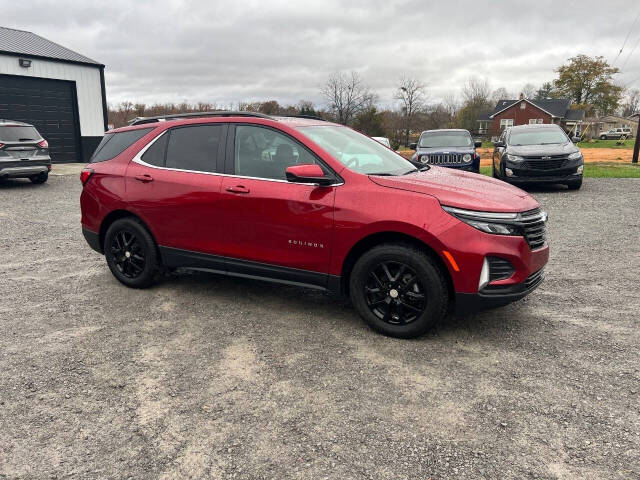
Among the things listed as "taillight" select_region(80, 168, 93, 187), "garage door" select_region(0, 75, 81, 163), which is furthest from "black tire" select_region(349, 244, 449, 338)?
"garage door" select_region(0, 75, 81, 163)

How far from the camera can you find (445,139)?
46.2 ft

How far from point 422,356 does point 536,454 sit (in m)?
1.16

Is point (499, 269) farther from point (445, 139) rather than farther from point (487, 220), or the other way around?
point (445, 139)

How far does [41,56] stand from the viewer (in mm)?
19219

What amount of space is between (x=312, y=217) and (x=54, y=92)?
67.2ft

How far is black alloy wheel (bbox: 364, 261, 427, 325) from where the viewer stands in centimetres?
369

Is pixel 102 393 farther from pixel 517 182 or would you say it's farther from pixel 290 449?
pixel 517 182

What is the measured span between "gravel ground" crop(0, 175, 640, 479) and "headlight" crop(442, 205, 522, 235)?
35.9 inches

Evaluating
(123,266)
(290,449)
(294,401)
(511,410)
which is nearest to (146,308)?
(123,266)

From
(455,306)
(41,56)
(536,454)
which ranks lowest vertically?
(536,454)

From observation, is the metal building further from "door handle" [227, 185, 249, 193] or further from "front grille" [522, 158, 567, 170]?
"door handle" [227, 185, 249, 193]

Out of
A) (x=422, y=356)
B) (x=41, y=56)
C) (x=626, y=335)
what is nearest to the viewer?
(x=422, y=356)

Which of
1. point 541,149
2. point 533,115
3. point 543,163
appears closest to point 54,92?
point 541,149

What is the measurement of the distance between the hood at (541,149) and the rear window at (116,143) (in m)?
9.45
